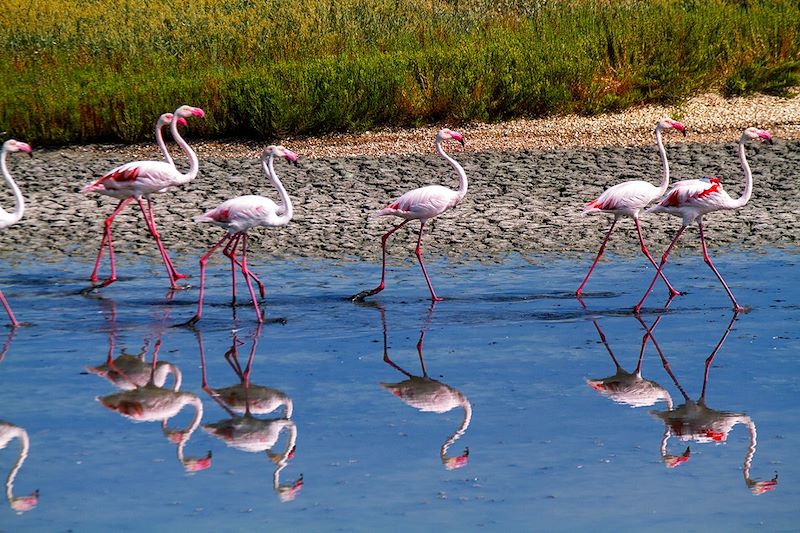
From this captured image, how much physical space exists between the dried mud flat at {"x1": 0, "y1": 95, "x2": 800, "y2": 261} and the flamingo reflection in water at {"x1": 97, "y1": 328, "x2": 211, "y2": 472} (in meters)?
4.77

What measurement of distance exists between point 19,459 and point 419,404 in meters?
2.63

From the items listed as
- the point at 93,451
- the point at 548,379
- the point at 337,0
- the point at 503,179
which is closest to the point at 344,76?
the point at 503,179

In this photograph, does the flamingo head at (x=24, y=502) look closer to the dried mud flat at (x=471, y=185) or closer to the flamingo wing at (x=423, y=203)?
the flamingo wing at (x=423, y=203)

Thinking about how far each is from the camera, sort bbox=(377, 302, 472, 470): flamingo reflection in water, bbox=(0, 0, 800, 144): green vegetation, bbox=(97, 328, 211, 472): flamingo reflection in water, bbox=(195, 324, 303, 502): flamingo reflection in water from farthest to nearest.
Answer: bbox=(0, 0, 800, 144): green vegetation < bbox=(377, 302, 472, 470): flamingo reflection in water < bbox=(97, 328, 211, 472): flamingo reflection in water < bbox=(195, 324, 303, 502): flamingo reflection in water

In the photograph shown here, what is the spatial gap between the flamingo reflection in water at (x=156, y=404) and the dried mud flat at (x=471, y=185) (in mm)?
4768

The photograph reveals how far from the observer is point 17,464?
7.38 meters

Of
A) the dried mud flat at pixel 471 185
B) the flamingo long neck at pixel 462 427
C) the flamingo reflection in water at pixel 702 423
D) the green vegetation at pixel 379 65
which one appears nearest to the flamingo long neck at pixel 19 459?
the flamingo long neck at pixel 462 427

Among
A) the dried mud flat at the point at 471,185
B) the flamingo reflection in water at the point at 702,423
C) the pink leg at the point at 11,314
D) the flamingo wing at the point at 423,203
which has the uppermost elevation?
the flamingo reflection in water at the point at 702,423

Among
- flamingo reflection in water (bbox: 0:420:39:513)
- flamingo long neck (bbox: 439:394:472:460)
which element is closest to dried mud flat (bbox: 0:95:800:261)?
flamingo long neck (bbox: 439:394:472:460)

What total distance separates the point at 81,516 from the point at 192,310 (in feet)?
16.3

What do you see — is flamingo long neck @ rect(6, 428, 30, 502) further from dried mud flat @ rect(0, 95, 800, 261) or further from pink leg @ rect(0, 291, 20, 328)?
dried mud flat @ rect(0, 95, 800, 261)

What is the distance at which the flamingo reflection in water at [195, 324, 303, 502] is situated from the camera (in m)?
7.38

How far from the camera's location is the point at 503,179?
16.0m

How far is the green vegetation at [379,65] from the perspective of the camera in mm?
18453
